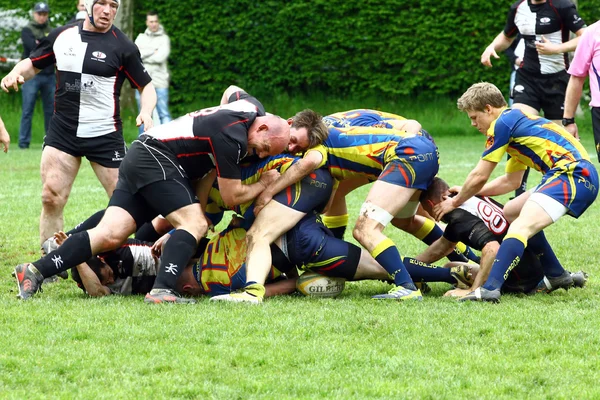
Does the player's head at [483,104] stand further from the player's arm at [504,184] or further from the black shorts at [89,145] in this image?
the black shorts at [89,145]

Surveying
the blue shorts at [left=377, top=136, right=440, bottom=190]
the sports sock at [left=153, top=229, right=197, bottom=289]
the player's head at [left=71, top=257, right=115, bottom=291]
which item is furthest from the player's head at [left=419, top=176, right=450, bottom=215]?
the player's head at [left=71, top=257, right=115, bottom=291]

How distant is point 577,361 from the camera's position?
467 cm

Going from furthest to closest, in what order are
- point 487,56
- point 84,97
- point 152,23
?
1. point 152,23
2. point 487,56
3. point 84,97

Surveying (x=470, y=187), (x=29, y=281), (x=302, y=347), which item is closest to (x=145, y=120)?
(x=29, y=281)

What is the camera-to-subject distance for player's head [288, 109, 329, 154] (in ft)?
21.8

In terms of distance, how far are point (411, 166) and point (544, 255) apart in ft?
3.53

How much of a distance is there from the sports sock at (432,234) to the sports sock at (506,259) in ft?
3.80

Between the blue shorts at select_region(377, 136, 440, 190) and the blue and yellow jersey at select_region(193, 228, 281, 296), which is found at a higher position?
the blue shorts at select_region(377, 136, 440, 190)

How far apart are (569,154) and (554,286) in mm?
906

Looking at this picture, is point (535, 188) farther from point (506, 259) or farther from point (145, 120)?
point (145, 120)

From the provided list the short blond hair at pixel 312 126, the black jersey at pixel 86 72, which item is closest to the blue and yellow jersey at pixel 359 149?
the short blond hair at pixel 312 126

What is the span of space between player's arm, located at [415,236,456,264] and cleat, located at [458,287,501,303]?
75 centimetres

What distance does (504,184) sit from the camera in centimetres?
715

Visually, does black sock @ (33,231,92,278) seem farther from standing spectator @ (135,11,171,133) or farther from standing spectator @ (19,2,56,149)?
standing spectator @ (19,2,56,149)
